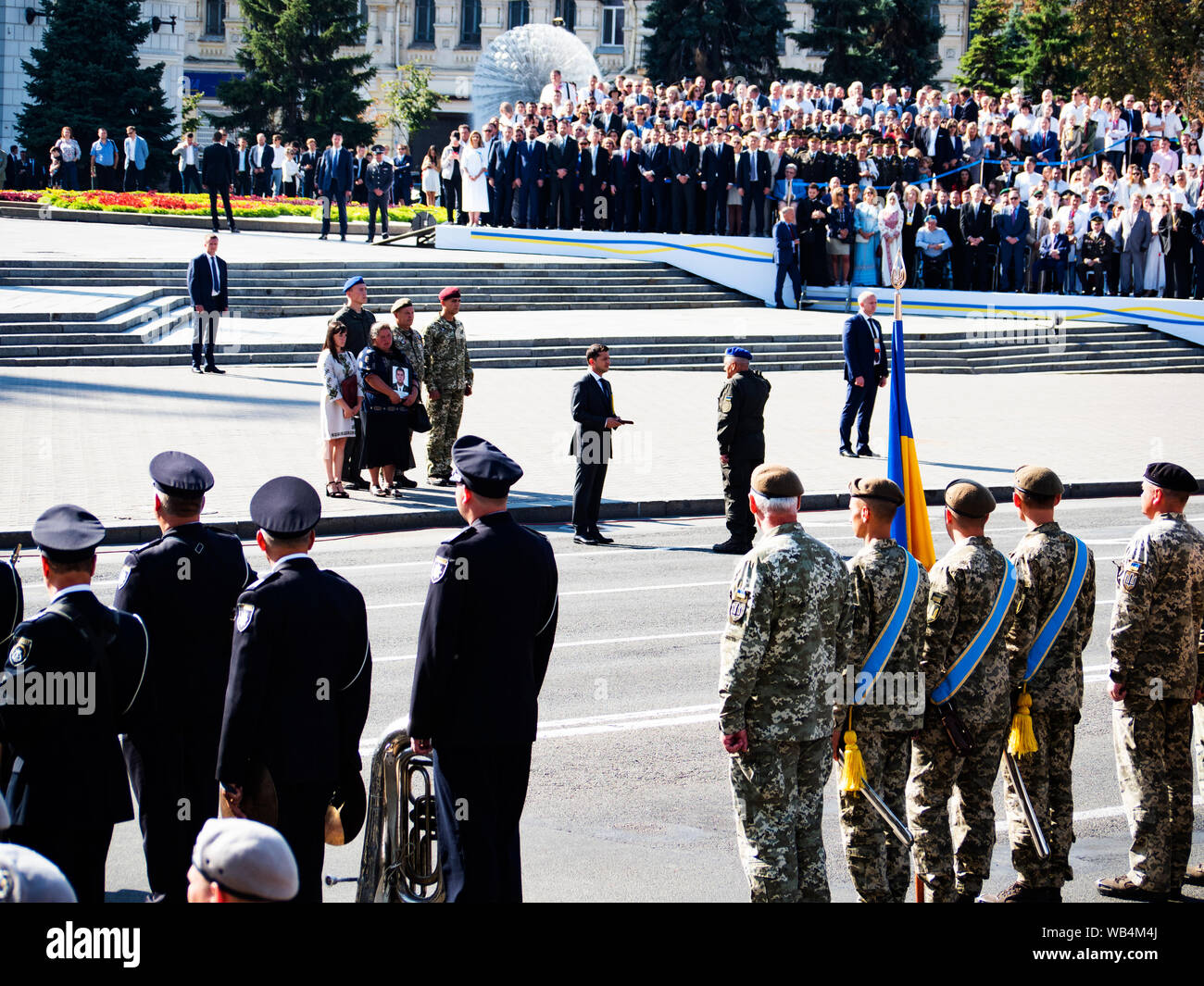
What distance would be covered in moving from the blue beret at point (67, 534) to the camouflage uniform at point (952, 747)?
3639mm

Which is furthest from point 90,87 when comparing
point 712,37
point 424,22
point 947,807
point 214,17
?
point 947,807

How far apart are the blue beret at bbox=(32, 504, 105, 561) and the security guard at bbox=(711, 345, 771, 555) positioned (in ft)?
30.8

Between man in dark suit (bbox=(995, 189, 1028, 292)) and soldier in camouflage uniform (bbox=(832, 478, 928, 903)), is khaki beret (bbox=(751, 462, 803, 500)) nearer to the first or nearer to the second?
soldier in camouflage uniform (bbox=(832, 478, 928, 903))

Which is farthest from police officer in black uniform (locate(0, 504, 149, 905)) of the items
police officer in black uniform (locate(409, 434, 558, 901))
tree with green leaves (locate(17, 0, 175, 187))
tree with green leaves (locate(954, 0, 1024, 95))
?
tree with green leaves (locate(954, 0, 1024, 95))

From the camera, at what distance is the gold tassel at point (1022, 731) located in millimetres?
7219

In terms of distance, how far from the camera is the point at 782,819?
634 centimetres

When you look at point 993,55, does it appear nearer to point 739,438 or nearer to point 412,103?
point 412,103

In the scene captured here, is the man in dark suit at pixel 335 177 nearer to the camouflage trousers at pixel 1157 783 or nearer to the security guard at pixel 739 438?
the security guard at pixel 739 438

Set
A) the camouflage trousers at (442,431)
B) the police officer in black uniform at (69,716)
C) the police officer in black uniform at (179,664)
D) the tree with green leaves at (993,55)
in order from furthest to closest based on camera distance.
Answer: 1. the tree with green leaves at (993,55)
2. the camouflage trousers at (442,431)
3. the police officer in black uniform at (179,664)
4. the police officer in black uniform at (69,716)

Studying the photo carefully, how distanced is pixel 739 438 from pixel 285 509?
30.1 ft

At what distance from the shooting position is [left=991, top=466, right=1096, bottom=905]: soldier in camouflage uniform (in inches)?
284

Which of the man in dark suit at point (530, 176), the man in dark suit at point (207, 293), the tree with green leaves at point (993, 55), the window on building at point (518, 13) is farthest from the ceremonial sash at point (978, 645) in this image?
the window on building at point (518, 13)
